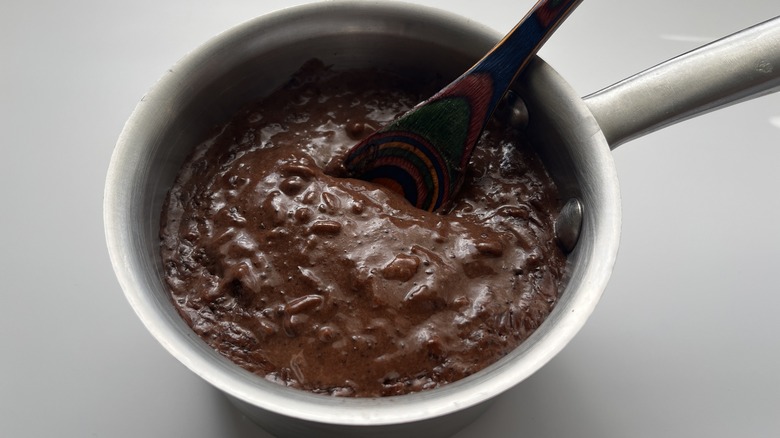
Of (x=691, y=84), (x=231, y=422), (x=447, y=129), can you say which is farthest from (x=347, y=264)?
(x=691, y=84)

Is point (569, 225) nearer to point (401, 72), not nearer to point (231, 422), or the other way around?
point (401, 72)

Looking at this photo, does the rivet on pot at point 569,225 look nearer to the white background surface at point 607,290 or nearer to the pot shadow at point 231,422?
the white background surface at point 607,290

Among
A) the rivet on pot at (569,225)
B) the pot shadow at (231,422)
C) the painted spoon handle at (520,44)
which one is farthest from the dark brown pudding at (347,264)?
the pot shadow at (231,422)

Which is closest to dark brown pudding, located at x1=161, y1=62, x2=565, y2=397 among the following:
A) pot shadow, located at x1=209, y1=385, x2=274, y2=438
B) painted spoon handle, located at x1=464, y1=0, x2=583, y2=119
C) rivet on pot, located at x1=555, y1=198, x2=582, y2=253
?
rivet on pot, located at x1=555, y1=198, x2=582, y2=253

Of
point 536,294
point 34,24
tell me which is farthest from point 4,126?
point 536,294

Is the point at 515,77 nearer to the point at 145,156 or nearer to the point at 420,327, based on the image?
the point at 420,327

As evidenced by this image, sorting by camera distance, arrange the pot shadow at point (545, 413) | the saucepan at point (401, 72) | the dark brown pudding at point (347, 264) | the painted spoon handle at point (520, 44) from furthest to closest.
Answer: the pot shadow at point (545, 413) → the painted spoon handle at point (520, 44) → the dark brown pudding at point (347, 264) → the saucepan at point (401, 72)

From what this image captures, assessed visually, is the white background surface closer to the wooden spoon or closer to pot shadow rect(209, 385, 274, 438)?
pot shadow rect(209, 385, 274, 438)
